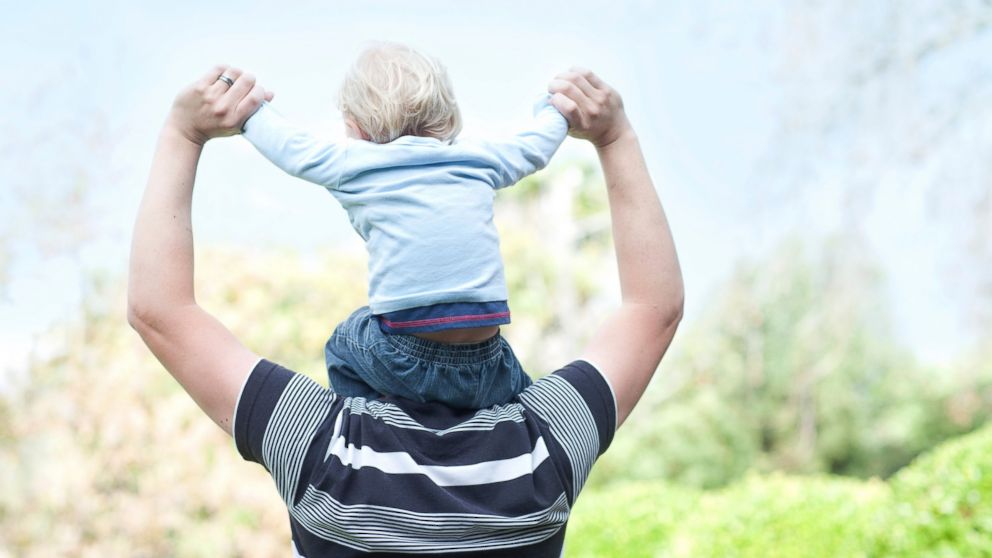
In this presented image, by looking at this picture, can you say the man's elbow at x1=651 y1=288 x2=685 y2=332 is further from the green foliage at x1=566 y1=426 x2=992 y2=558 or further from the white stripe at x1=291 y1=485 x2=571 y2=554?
the green foliage at x1=566 y1=426 x2=992 y2=558

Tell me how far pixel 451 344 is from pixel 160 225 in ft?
1.15

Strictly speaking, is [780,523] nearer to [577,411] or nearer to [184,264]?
[577,411]

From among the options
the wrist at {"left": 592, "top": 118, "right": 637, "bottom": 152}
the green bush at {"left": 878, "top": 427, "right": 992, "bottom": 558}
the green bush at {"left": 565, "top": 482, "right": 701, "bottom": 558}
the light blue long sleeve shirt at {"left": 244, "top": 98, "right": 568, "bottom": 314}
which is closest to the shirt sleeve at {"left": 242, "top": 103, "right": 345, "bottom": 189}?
the light blue long sleeve shirt at {"left": 244, "top": 98, "right": 568, "bottom": 314}

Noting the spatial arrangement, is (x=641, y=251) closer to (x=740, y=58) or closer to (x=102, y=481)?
(x=102, y=481)

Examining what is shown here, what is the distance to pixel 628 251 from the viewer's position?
1.37 metres

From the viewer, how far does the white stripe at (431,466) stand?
107 cm

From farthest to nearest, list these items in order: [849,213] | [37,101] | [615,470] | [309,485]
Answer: [615,470]
[37,101]
[849,213]
[309,485]

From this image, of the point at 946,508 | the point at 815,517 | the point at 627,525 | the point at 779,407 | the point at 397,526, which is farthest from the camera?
the point at 779,407

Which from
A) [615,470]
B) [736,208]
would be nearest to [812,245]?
[736,208]

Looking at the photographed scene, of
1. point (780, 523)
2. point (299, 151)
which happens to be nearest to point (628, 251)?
point (299, 151)

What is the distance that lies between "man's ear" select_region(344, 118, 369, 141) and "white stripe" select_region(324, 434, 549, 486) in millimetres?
333

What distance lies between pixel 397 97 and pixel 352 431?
0.37 m

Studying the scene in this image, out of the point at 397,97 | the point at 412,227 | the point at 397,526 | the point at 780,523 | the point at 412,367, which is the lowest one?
the point at 780,523

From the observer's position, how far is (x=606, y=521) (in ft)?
22.5
